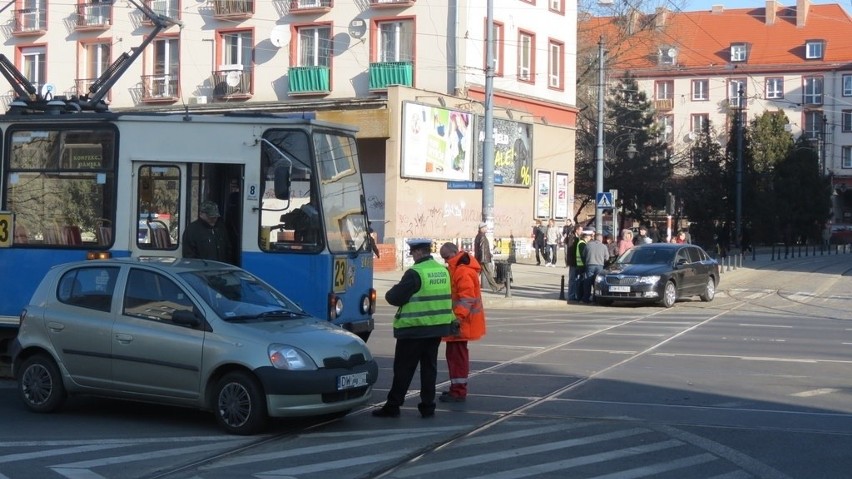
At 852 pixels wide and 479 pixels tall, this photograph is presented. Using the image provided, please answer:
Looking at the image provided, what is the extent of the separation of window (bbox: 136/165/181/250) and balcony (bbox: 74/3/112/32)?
112 feet

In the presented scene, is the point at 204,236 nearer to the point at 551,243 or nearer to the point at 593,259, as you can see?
the point at 593,259

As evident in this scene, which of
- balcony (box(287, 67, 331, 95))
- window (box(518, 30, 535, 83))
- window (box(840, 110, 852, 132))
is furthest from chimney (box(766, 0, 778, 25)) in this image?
balcony (box(287, 67, 331, 95))

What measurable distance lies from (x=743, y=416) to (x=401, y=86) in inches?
1054

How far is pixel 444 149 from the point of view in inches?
1548

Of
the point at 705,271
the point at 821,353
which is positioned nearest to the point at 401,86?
the point at 705,271

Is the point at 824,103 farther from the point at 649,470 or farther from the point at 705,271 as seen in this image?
the point at 649,470

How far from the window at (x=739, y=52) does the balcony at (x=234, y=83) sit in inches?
2310

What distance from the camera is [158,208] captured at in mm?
13594

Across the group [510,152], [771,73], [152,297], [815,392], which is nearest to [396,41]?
[510,152]

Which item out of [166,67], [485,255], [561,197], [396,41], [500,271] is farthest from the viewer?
[561,197]

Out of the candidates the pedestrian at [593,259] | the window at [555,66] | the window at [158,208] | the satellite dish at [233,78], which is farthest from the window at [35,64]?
the window at [158,208]

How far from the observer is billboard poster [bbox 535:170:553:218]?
4619 cm

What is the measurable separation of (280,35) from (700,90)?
57293mm

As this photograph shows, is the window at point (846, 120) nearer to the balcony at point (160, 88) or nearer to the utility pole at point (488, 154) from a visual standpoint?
the balcony at point (160, 88)
